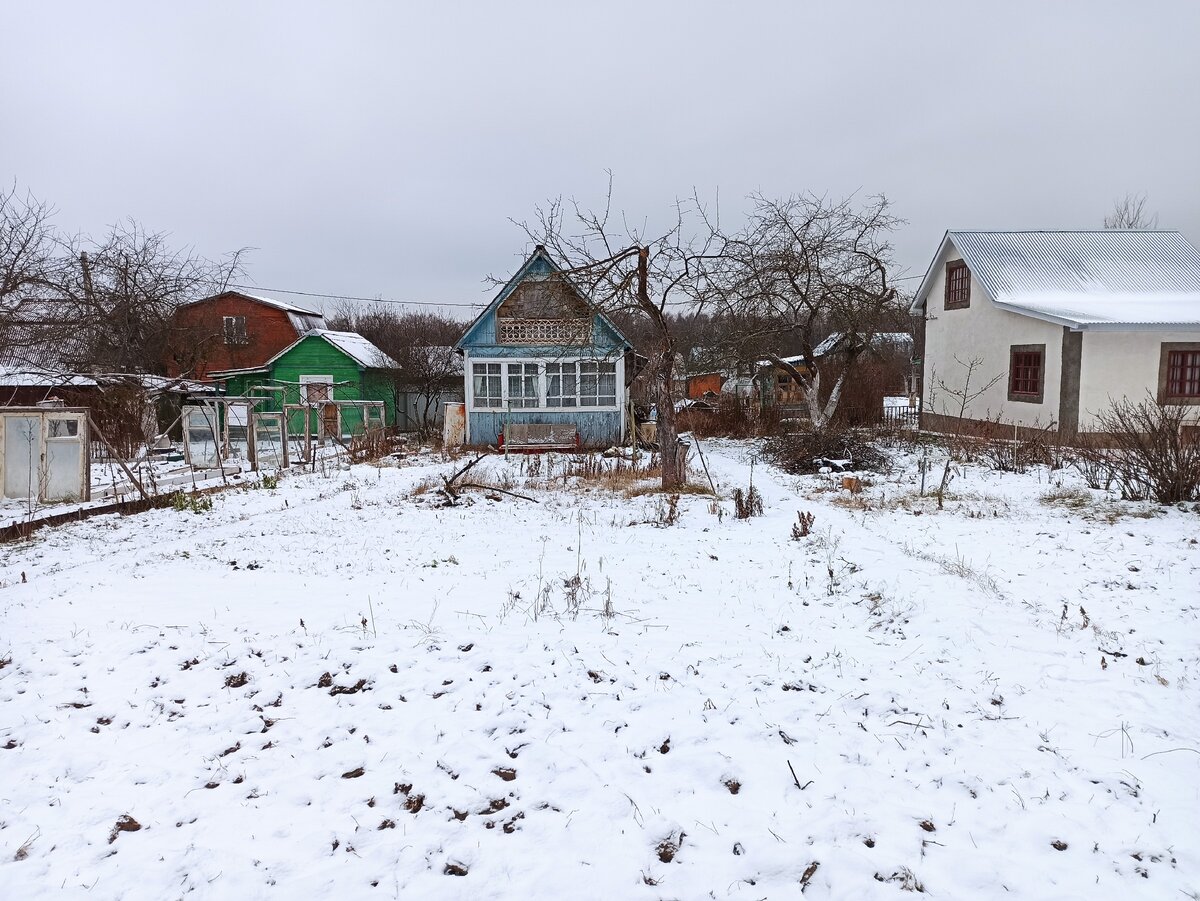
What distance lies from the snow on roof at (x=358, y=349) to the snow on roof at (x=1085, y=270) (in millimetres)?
19572

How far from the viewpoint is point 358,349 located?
2616cm

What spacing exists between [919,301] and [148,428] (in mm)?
22560

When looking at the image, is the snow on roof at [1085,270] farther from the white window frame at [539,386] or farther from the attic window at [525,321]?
the attic window at [525,321]

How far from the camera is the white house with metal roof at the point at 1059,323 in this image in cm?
1630

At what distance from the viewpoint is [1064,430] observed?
16.2m

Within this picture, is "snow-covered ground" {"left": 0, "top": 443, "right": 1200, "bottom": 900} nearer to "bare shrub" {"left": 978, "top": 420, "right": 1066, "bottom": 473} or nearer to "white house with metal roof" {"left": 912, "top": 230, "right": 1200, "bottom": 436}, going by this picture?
"bare shrub" {"left": 978, "top": 420, "right": 1066, "bottom": 473}

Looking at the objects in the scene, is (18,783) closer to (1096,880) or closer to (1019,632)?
(1096,880)

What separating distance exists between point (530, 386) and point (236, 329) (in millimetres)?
18465

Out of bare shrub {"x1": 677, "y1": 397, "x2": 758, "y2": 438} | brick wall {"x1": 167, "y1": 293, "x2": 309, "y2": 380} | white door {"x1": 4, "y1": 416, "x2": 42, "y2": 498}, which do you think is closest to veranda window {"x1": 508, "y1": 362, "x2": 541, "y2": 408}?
bare shrub {"x1": 677, "y1": 397, "x2": 758, "y2": 438}

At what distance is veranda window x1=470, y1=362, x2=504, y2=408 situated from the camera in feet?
63.6

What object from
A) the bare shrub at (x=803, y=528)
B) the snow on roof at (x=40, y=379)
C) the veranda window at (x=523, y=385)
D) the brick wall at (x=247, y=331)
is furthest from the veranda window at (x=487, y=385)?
the brick wall at (x=247, y=331)

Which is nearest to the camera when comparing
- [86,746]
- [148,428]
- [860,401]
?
[86,746]

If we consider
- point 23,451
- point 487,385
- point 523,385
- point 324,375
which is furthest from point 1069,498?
point 324,375

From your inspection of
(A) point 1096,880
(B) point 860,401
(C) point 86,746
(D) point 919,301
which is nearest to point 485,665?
(C) point 86,746
